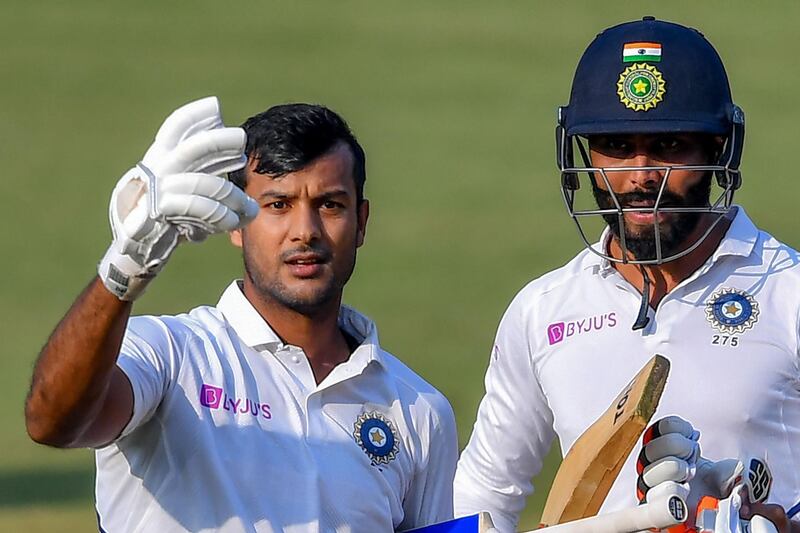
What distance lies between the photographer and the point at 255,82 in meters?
16.0

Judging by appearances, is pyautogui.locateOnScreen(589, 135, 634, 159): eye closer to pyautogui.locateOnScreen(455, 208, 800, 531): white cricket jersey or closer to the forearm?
pyautogui.locateOnScreen(455, 208, 800, 531): white cricket jersey

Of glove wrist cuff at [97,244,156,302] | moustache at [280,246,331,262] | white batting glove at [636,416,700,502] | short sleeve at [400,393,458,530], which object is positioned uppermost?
glove wrist cuff at [97,244,156,302]

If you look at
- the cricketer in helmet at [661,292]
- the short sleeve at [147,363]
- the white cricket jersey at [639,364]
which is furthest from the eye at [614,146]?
the short sleeve at [147,363]

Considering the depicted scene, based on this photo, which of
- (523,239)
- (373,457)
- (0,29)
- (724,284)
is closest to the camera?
(373,457)

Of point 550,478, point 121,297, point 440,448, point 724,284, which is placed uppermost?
point 121,297

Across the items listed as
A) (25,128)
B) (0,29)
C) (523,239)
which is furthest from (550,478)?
(0,29)

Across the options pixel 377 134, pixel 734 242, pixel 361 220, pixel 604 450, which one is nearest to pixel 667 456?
pixel 604 450

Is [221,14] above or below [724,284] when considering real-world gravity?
above

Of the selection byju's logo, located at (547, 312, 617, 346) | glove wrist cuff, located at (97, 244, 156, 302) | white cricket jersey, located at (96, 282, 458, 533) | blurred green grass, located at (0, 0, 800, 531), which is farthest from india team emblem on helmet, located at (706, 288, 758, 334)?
blurred green grass, located at (0, 0, 800, 531)

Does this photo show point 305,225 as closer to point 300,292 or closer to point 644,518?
point 300,292

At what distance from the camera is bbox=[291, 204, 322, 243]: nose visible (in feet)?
13.5

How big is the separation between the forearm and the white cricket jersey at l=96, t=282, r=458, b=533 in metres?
0.24

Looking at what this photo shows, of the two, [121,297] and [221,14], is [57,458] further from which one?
[221,14]

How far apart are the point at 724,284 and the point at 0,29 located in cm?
1409
